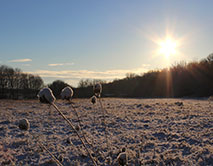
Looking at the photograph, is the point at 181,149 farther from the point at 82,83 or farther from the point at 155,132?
the point at 82,83

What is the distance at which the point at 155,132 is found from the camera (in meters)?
5.14

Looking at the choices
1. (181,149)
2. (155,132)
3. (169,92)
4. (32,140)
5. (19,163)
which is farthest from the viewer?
(169,92)

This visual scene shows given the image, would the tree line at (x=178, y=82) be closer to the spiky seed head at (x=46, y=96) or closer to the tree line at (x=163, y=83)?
the tree line at (x=163, y=83)

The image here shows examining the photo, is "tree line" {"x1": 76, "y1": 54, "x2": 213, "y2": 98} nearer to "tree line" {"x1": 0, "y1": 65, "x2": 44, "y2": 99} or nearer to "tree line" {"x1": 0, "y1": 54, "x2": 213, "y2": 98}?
"tree line" {"x1": 0, "y1": 54, "x2": 213, "y2": 98}

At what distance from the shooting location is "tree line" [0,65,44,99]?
1298 inches

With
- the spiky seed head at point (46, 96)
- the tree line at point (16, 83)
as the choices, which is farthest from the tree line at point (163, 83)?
the spiky seed head at point (46, 96)

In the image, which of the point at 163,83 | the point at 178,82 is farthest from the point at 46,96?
the point at 163,83

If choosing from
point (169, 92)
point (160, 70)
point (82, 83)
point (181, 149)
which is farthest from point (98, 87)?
point (82, 83)

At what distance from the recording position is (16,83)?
117ft

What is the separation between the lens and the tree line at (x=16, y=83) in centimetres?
3297

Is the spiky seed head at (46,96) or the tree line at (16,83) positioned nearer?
the spiky seed head at (46,96)

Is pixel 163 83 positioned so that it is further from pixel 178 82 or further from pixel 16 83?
pixel 16 83

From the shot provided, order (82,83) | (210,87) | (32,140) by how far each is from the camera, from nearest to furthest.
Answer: (32,140) → (210,87) → (82,83)

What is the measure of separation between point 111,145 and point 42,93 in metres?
2.89
